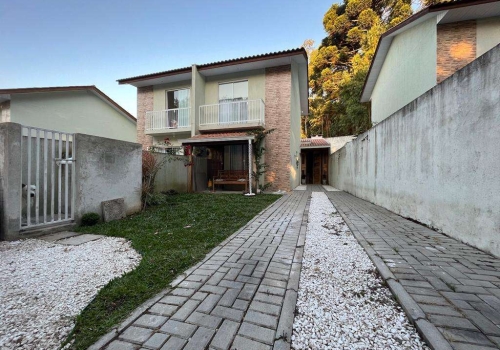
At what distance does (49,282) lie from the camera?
7.39 ft

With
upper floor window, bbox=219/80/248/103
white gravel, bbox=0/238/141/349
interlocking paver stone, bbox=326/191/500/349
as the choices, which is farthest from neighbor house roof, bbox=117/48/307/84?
white gravel, bbox=0/238/141/349

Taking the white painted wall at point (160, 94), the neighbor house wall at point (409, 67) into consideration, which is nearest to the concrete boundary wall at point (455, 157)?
the neighbor house wall at point (409, 67)

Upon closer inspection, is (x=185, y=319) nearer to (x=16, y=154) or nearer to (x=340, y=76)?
(x=16, y=154)

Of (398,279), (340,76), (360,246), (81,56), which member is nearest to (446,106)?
(360,246)

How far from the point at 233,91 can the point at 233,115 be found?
167 centimetres

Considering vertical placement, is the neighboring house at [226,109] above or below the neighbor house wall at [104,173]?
above

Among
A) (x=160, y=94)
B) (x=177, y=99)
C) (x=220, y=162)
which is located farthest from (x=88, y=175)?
(x=160, y=94)

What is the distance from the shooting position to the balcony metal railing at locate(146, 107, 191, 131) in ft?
42.0

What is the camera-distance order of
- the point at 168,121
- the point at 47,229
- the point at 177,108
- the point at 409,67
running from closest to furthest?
the point at 47,229, the point at 409,67, the point at 177,108, the point at 168,121

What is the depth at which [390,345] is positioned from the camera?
4.63 ft

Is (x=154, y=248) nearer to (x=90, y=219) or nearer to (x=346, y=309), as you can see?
(x=90, y=219)

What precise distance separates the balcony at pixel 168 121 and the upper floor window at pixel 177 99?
0.59 meters

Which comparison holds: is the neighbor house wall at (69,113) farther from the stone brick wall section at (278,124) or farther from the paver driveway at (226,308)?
the paver driveway at (226,308)

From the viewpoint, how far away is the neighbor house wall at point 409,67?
7879mm
